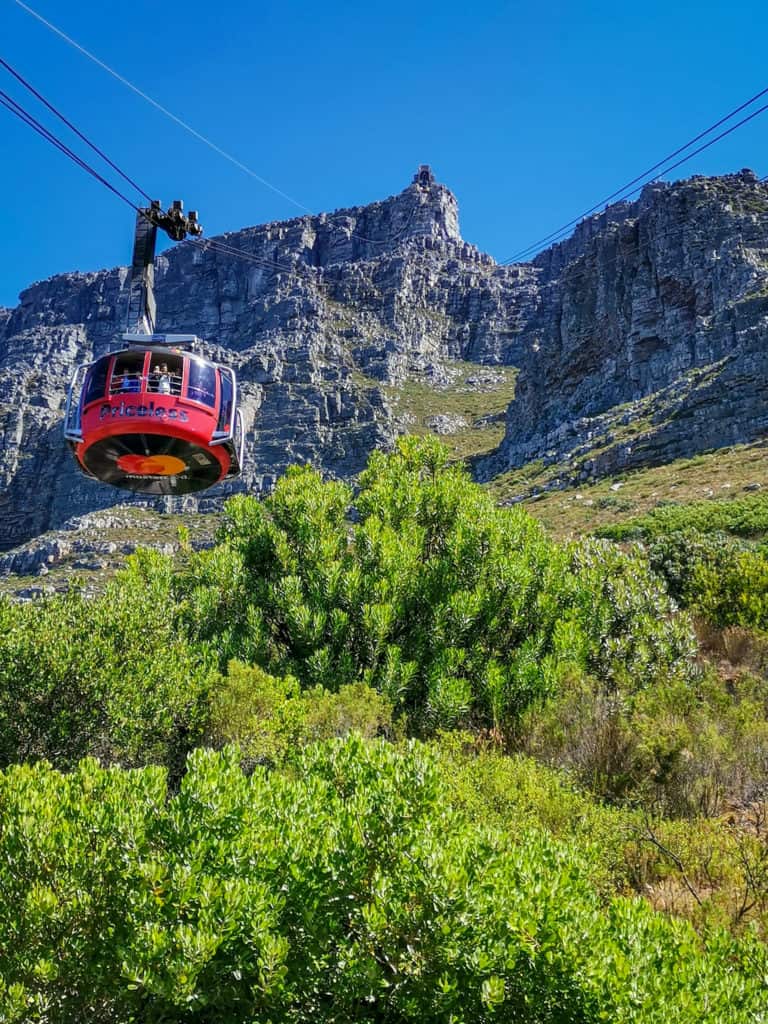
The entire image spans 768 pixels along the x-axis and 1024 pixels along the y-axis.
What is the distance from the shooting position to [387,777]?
17.9 ft

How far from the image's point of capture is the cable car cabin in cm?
827

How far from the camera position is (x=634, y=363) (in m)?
76.4

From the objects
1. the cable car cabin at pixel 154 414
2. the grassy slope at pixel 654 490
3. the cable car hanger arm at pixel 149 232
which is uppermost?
the grassy slope at pixel 654 490

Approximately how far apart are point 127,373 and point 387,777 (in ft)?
19.2

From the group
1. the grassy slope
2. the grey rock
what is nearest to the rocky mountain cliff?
the grey rock

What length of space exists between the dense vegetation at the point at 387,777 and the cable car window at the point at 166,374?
436 cm

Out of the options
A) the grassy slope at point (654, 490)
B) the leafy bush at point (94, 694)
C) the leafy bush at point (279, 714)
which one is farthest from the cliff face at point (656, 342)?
the leafy bush at point (94, 694)

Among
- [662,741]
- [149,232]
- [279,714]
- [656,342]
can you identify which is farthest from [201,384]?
[656,342]

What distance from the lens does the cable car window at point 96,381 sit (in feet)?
27.8

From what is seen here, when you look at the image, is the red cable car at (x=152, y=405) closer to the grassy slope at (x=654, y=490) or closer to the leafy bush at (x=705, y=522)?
the leafy bush at (x=705, y=522)

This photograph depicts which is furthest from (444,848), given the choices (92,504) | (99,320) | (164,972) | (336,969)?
(99,320)

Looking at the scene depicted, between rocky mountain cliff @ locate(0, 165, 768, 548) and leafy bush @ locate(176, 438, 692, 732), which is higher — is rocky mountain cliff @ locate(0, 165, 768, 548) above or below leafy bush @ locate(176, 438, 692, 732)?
above

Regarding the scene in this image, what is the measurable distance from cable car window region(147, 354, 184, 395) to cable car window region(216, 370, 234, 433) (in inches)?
25.3

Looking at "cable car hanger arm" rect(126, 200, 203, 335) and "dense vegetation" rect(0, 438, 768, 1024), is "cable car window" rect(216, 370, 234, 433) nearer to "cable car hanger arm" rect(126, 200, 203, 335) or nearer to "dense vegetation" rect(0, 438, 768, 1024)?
"cable car hanger arm" rect(126, 200, 203, 335)
